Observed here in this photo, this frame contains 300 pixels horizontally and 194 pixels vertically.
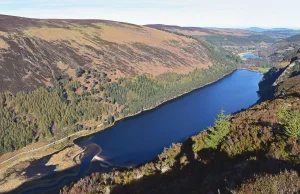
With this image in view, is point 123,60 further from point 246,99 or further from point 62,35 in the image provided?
point 246,99

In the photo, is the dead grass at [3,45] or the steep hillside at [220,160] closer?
A: the steep hillside at [220,160]

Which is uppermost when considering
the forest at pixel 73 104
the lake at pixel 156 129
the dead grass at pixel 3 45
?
the dead grass at pixel 3 45

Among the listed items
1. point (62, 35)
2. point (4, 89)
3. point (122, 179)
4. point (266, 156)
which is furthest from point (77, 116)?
point (266, 156)

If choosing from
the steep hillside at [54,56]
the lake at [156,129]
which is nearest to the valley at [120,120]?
the lake at [156,129]

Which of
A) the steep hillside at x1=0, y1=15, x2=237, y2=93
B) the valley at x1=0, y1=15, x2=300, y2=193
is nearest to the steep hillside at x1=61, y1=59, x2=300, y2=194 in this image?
the valley at x1=0, y1=15, x2=300, y2=193

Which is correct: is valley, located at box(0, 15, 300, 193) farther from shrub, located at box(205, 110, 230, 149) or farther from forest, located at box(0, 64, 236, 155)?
forest, located at box(0, 64, 236, 155)

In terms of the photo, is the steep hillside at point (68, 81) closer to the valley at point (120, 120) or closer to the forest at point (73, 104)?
the forest at point (73, 104)
